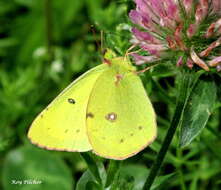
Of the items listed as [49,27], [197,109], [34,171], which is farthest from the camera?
[49,27]

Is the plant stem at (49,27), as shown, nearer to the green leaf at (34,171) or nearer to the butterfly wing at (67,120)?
the green leaf at (34,171)

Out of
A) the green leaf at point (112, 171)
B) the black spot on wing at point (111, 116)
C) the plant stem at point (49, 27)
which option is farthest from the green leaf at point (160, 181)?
the plant stem at point (49, 27)

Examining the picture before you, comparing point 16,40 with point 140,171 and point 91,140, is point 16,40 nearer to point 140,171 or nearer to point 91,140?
point 140,171

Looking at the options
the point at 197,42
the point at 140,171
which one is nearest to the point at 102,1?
the point at 140,171

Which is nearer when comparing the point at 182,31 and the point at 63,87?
the point at 182,31

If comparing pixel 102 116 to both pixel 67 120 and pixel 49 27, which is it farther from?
pixel 49 27

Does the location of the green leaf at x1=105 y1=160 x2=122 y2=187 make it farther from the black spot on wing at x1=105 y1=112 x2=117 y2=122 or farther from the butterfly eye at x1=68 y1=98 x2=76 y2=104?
the butterfly eye at x1=68 y1=98 x2=76 y2=104

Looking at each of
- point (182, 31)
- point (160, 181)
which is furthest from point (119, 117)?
point (182, 31)
